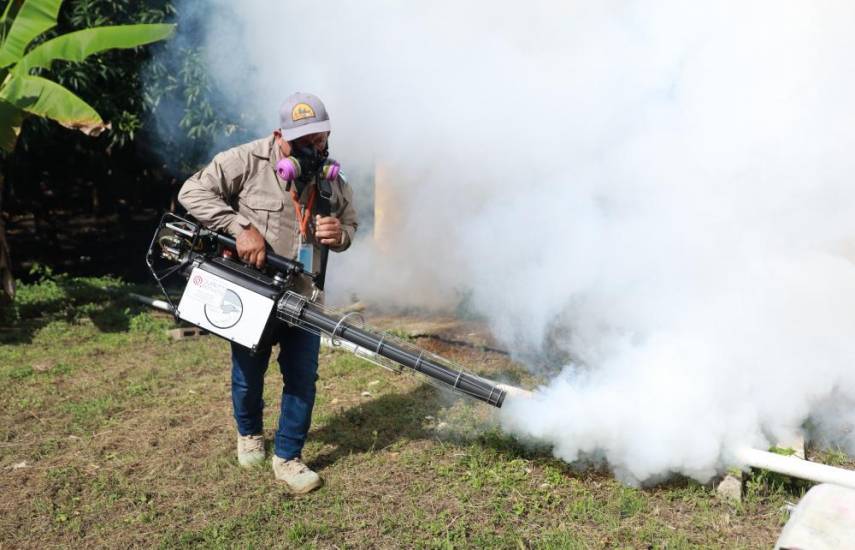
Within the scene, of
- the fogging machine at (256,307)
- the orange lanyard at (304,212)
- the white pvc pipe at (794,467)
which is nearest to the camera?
the white pvc pipe at (794,467)

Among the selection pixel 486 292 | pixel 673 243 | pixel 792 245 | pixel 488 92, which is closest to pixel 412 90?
pixel 488 92

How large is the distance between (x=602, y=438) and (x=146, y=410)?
2986 millimetres

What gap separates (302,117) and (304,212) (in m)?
0.46

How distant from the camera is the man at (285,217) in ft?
11.2

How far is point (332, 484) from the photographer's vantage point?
12.2ft

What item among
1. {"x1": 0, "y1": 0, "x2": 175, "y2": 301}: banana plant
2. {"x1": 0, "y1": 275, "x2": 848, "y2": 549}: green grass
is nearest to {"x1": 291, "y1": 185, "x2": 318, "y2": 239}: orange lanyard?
{"x1": 0, "y1": 275, "x2": 848, "y2": 549}: green grass

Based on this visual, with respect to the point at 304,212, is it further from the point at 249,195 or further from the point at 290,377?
the point at 290,377

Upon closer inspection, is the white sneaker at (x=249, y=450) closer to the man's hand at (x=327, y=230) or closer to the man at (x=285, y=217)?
the man at (x=285, y=217)

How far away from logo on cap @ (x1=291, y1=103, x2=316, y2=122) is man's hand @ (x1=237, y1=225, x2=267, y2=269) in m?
0.56

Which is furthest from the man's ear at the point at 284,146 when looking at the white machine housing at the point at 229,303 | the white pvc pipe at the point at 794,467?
the white pvc pipe at the point at 794,467

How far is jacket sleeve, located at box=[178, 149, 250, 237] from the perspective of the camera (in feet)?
11.2

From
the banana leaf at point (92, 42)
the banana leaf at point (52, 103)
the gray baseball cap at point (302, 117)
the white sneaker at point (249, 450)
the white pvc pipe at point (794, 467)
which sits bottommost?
the white sneaker at point (249, 450)

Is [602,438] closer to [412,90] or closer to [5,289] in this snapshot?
[412,90]

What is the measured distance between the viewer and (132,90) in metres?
7.97
